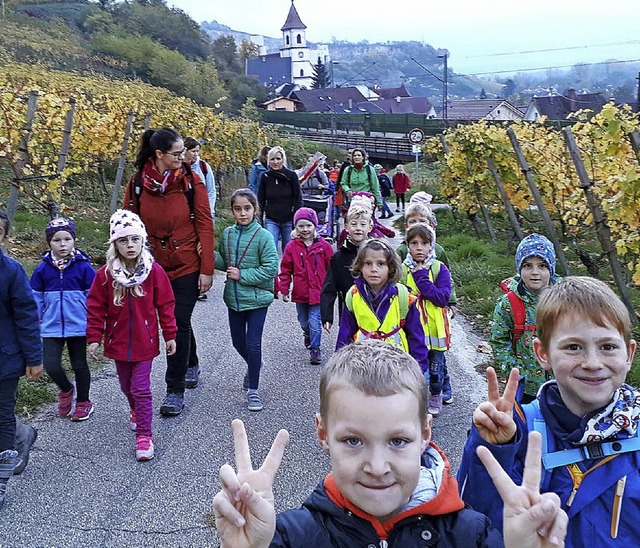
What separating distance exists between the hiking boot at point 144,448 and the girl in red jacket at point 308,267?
230cm

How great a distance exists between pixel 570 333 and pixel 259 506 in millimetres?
1187

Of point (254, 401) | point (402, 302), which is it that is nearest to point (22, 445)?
point (254, 401)

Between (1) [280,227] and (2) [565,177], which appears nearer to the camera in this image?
(1) [280,227]

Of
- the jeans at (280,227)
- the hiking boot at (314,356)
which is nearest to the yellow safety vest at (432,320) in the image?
the hiking boot at (314,356)

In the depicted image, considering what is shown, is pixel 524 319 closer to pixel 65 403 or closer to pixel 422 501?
pixel 422 501

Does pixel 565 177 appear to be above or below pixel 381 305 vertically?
above

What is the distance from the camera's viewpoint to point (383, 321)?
4312mm

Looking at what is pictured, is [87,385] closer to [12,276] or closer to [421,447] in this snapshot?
[12,276]

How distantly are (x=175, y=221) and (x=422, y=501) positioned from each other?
346cm

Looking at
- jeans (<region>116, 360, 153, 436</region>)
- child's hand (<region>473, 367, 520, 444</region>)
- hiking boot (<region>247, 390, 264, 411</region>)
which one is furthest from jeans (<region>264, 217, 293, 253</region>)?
child's hand (<region>473, 367, 520, 444</region>)

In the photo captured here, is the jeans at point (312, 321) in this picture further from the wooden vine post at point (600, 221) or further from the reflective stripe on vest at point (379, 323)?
the wooden vine post at point (600, 221)

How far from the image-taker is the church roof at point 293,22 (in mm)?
131462

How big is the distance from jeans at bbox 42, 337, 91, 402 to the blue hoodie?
0.29ft

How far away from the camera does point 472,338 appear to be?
710 cm
